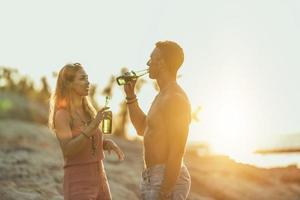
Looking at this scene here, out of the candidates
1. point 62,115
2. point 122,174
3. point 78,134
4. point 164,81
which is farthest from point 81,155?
point 122,174

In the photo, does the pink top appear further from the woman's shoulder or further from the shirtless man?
the shirtless man

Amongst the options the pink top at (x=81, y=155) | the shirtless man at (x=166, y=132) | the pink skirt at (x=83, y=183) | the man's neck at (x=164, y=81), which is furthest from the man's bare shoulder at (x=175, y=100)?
the pink skirt at (x=83, y=183)

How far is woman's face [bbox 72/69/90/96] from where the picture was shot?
19.5ft

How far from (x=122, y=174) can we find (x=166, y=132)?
698 centimetres

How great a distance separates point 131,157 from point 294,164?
16.8 ft

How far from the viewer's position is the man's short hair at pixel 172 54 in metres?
5.47

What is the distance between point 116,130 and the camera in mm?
39688

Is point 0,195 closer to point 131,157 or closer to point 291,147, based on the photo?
point 131,157

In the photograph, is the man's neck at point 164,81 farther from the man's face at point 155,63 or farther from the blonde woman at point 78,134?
the blonde woman at point 78,134

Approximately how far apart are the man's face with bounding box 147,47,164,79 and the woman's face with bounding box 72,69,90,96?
0.72 meters

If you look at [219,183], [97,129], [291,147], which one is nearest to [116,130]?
[291,147]

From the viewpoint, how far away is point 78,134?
228 inches

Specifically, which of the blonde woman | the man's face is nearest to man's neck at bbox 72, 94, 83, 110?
the blonde woman

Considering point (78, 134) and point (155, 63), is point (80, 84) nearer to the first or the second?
point (78, 134)
